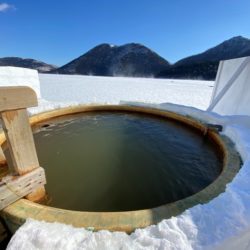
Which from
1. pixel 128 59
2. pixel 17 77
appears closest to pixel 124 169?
pixel 17 77

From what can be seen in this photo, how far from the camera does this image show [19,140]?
156cm

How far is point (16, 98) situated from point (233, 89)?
4070 millimetres

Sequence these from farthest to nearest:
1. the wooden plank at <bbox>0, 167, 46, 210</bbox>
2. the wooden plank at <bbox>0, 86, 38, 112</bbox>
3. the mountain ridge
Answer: the mountain ridge, the wooden plank at <bbox>0, 167, 46, 210</bbox>, the wooden plank at <bbox>0, 86, 38, 112</bbox>

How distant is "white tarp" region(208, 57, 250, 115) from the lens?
11.8ft

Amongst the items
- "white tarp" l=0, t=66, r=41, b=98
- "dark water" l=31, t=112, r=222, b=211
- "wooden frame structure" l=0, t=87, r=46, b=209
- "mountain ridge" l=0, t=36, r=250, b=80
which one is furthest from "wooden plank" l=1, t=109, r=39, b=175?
"mountain ridge" l=0, t=36, r=250, b=80

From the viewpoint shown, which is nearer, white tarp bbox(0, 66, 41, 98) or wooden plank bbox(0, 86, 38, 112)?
wooden plank bbox(0, 86, 38, 112)

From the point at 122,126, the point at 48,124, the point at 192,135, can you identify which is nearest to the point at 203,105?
the point at 192,135

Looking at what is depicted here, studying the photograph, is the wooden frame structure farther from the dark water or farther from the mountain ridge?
the mountain ridge

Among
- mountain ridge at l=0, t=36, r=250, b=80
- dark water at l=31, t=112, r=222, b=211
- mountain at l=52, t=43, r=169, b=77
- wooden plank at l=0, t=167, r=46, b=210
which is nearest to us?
wooden plank at l=0, t=167, r=46, b=210

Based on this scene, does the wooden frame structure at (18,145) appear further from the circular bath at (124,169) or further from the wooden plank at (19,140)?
the circular bath at (124,169)

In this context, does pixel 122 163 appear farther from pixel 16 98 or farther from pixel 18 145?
pixel 16 98

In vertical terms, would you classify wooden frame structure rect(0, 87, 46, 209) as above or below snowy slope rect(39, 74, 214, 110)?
above

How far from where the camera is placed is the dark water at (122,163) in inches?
80.4

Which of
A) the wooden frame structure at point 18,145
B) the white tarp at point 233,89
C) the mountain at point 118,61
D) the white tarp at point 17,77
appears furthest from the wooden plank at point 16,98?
the mountain at point 118,61
